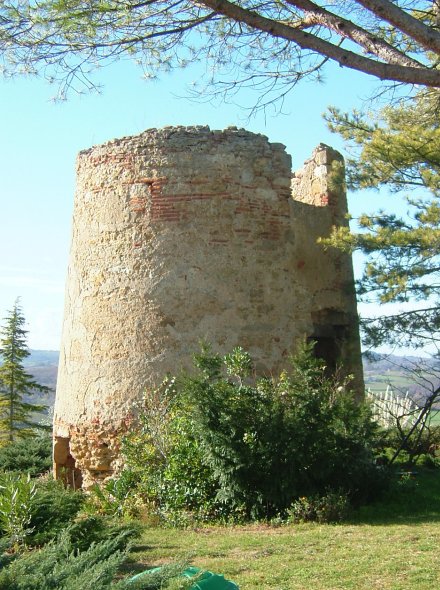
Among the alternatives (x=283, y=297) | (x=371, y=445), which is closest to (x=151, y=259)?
(x=283, y=297)

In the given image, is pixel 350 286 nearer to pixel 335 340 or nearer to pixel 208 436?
pixel 335 340

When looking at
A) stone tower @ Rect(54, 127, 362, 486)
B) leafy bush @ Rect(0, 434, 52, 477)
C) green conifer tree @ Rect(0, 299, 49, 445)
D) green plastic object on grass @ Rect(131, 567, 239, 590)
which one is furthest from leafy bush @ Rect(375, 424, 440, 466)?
green conifer tree @ Rect(0, 299, 49, 445)

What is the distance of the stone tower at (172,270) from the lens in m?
9.79

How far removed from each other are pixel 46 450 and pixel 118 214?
490 cm

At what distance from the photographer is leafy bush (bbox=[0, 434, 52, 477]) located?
40.3ft

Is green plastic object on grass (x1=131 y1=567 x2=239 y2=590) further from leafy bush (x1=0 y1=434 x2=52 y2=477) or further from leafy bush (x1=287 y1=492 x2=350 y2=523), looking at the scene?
leafy bush (x1=0 y1=434 x2=52 y2=477)

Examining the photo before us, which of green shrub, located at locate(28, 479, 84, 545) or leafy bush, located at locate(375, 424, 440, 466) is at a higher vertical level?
leafy bush, located at locate(375, 424, 440, 466)

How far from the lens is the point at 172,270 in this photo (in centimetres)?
987

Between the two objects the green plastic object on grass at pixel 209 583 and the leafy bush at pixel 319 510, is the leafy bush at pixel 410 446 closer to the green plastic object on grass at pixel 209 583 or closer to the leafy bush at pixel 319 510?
the leafy bush at pixel 319 510

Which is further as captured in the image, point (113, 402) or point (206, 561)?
point (113, 402)

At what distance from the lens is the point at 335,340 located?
11328mm

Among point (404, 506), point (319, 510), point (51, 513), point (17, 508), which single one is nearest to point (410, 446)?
point (404, 506)

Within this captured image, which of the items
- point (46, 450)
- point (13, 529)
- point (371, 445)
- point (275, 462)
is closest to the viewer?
point (13, 529)

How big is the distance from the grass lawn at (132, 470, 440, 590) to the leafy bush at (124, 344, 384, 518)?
1.23ft
